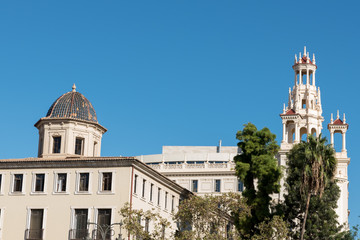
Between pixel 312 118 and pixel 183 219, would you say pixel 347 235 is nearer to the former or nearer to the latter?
pixel 183 219

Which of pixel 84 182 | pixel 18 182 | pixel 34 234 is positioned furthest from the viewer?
pixel 18 182

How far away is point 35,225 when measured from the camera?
66062 millimetres

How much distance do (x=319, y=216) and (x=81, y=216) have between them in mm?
25718

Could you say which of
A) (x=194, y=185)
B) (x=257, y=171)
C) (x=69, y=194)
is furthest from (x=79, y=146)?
(x=194, y=185)

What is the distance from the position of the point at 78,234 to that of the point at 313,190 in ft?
73.0

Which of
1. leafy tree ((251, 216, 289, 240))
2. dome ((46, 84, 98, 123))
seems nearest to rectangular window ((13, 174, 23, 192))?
dome ((46, 84, 98, 123))

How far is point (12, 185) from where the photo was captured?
68125mm

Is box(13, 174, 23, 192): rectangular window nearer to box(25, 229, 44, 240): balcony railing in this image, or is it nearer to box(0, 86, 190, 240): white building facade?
box(0, 86, 190, 240): white building facade

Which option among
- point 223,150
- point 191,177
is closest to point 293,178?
point 191,177

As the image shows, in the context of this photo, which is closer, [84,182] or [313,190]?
[84,182]

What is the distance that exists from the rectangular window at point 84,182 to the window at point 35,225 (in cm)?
427

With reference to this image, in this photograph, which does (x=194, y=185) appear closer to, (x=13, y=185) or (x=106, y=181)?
(x=106, y=181)

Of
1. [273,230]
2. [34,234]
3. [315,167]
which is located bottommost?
[34,234]

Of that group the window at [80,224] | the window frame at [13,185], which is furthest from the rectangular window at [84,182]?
the window frame at [13,185]
